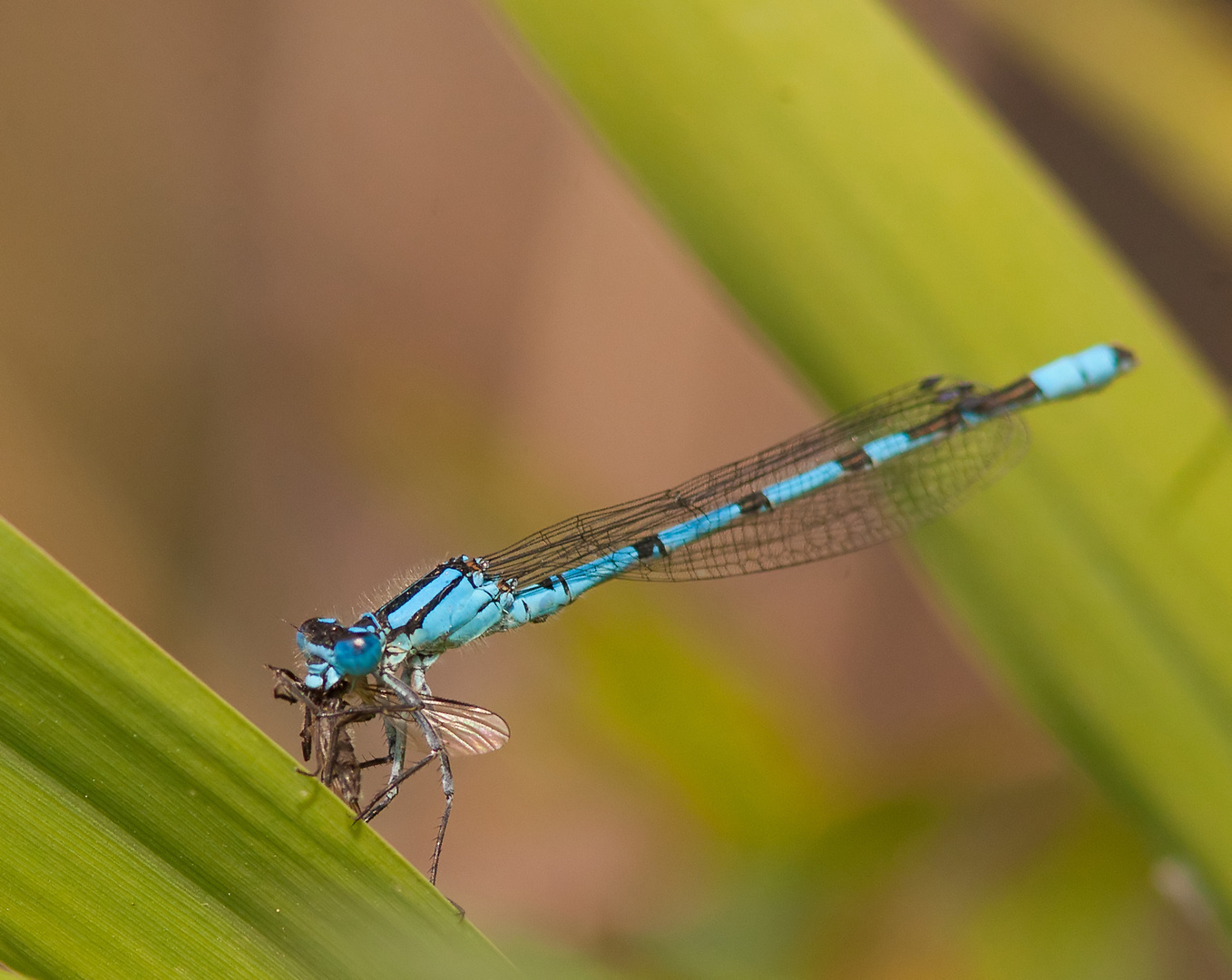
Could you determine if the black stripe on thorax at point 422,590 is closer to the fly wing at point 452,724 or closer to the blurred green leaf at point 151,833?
the fly wing at point 452,724

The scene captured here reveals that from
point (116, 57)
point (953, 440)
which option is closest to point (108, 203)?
point (116, 57)

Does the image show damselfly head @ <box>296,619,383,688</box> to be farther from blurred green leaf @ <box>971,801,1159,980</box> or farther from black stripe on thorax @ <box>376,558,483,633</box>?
blurred green leaf @ <box>971,801,1159,980</box>

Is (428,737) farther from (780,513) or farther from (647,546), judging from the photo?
(780,513)

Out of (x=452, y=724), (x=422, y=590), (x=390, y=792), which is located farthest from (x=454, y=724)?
(x=422, y=590)

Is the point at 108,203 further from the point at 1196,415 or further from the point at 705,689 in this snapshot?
the point at 1196,415

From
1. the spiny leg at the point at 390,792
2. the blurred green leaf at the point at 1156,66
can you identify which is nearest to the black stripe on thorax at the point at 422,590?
the spiny leg at the point at 390,792

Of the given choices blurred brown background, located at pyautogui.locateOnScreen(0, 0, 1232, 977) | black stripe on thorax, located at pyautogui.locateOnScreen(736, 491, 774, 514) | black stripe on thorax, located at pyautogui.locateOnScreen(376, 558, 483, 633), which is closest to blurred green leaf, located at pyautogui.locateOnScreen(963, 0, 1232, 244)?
blurred brown background, located at pyautogui.locateOnScreen(0, 0, 1232, 977)

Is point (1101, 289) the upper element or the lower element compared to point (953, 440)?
lower
